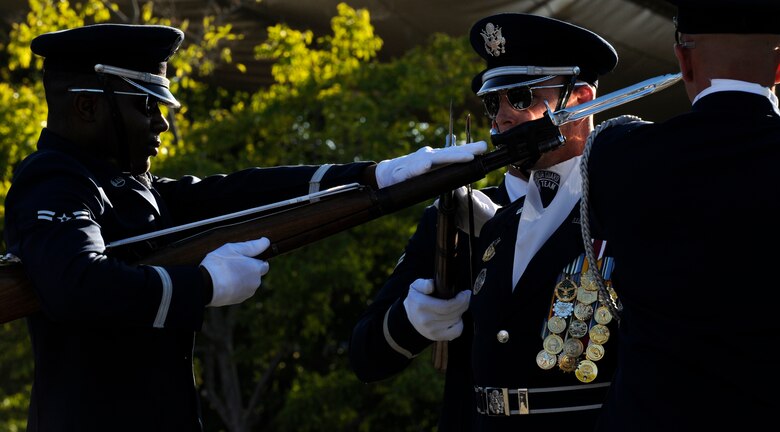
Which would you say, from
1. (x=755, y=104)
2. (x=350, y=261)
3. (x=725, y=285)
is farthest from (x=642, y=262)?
(x=350, y=261)

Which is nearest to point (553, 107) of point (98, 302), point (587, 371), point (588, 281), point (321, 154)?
point (588, 281)

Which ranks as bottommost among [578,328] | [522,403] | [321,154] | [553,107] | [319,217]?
[522,403]

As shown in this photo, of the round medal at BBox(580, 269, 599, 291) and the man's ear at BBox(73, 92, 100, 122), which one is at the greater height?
the man's ear at BBox(73, 92, 100, 122)

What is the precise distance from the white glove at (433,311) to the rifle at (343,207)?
13.9 inches

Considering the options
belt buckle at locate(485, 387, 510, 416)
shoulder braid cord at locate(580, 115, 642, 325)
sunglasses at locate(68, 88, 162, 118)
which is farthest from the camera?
sunglasses at locate(68, 88, 162, 118)

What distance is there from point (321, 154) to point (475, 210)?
8119 millimetres

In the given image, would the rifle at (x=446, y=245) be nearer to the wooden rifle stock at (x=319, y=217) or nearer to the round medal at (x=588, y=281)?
the wooden rifle stock at (x=319, y=217)

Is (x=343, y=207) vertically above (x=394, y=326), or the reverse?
(x=343, y=207)

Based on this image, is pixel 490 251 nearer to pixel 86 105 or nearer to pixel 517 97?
pixel 517 97

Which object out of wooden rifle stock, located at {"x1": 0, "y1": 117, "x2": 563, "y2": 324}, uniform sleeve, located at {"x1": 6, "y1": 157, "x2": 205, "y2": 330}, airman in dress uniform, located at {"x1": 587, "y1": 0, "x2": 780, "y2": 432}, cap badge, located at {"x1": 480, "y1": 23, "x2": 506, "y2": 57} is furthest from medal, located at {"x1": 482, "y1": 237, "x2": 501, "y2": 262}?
airman in dress uniform, located at {"x1": 587, "y1": 0, "x2": 780, "y2": 432}

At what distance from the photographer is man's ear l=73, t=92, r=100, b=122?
4.34m

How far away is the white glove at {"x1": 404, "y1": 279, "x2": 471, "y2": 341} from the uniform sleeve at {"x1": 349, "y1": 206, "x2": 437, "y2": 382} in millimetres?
90

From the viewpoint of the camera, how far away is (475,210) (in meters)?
4.66

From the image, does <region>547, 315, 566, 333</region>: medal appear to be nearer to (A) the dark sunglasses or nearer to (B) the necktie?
(B) the necktie
